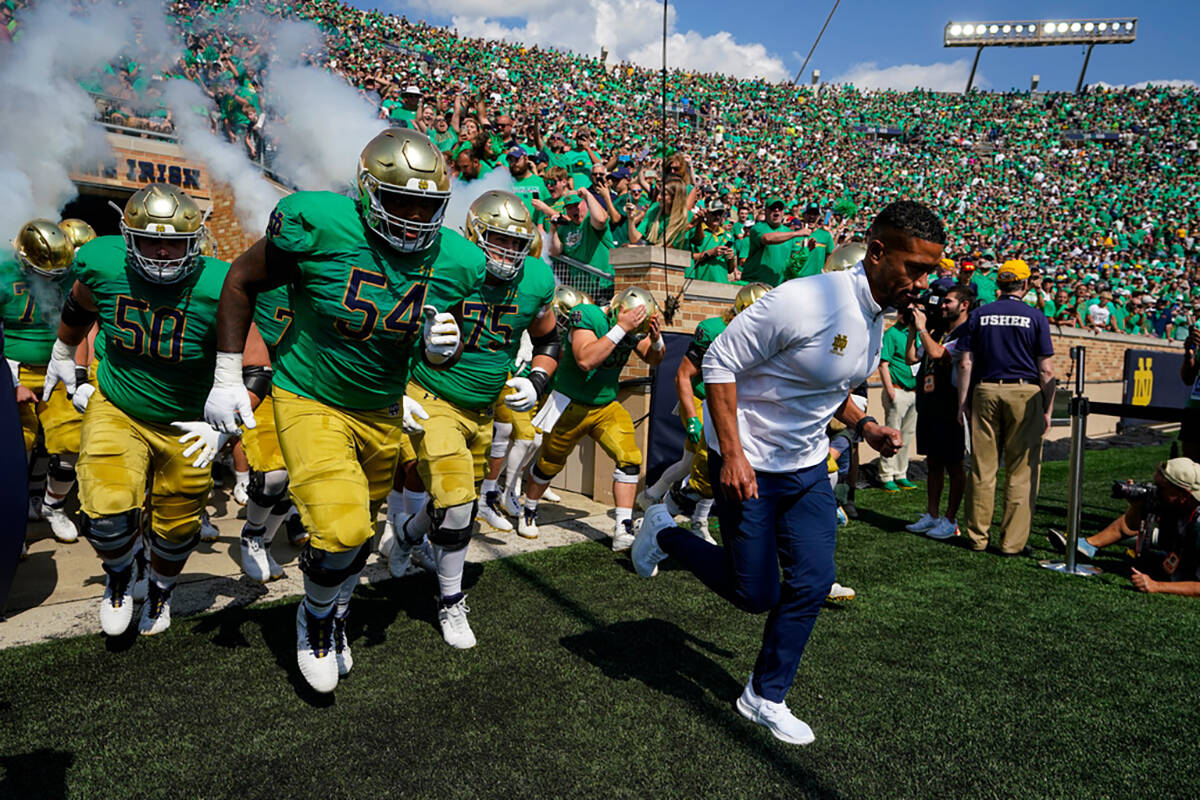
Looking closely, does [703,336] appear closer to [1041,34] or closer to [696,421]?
[696,421]

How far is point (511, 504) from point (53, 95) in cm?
761

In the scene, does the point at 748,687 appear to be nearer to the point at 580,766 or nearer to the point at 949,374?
the point at 580,766

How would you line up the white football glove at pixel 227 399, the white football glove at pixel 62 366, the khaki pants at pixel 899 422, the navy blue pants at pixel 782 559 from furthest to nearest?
the khaki pants at pixel 899 422 → the white football glove at pixel 62 366 → the white football glove at pixel 227 399 → the navy blue pants at pixel 782 559

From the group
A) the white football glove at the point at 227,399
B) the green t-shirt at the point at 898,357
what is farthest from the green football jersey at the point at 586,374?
the green t-shirt at the point at 898,357

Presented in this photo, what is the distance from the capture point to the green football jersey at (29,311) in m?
5.12

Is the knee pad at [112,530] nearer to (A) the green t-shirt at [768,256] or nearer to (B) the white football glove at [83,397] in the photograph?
(B) the white football glove at [83,397]

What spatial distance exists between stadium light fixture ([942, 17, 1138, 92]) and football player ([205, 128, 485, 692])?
55.7 metres

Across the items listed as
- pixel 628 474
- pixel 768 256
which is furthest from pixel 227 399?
pixel 768 256

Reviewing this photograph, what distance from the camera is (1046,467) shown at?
11.2 metres

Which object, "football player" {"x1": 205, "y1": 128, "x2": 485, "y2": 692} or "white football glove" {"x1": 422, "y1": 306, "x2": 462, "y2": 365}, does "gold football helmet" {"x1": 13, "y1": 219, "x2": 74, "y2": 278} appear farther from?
"white football glove" {"x1": 422, "y1": 306, "x2": 462, "y2": 365}

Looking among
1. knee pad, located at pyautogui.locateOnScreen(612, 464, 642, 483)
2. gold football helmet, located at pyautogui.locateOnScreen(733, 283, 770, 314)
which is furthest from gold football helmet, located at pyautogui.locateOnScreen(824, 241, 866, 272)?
knee pad, located at pyautogui.locateOnScreen(612, 464, 642, 483)

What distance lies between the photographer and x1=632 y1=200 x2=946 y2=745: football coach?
9.56 feet

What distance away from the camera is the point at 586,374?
6.05 meters

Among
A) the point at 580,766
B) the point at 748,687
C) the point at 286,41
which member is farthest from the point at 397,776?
the point at 286,41
